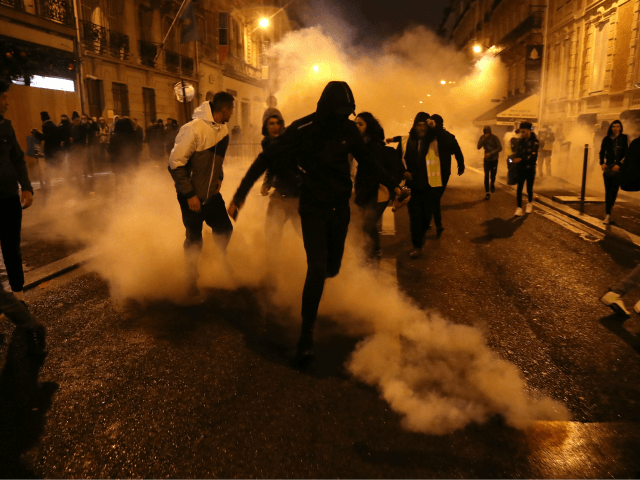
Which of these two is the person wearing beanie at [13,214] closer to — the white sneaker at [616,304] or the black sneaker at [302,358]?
the black sneaker at [302,358]

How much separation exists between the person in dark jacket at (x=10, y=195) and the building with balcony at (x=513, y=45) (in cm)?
1991

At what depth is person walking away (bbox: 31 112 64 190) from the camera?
36.2 feet

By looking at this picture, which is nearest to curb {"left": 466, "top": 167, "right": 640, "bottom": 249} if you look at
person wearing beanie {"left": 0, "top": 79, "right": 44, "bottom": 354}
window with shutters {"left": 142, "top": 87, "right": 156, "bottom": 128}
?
person wearing beanie {"left": 0, "top": 79, "right": 44, "bottom": 354}

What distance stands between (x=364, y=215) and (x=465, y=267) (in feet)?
3.87

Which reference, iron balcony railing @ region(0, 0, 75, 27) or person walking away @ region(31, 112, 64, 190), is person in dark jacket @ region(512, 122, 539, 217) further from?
iron balcony railing @ region(0, 0, 75, 27)

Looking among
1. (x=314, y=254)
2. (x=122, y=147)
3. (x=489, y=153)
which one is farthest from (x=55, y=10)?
(x=314, y=254)

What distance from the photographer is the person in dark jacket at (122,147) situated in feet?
37.3

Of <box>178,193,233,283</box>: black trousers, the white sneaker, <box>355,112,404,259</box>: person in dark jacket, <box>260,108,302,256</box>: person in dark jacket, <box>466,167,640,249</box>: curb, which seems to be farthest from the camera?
<box>466,167,640,249</box>: curb

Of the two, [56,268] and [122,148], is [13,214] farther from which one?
[122,148]

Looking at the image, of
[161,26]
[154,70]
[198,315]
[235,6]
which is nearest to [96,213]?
[198,315]

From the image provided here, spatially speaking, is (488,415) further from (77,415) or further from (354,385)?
(77,415)

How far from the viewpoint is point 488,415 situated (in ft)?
8.34

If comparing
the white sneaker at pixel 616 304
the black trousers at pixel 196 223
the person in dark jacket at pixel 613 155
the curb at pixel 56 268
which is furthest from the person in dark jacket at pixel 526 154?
the curb at pixel 56 268

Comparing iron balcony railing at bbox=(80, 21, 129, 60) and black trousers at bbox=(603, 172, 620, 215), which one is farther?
iron balcony railing at bbox=(80, 21, 129, 60)
